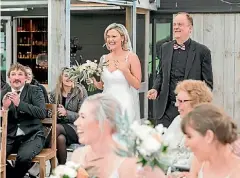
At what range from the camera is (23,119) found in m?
5.56

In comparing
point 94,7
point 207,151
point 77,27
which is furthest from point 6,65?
point 207,151

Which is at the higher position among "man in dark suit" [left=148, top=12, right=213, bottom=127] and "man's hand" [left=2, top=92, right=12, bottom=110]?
"man in dark suit" [left=148, top=12, right=213, bottom=127]

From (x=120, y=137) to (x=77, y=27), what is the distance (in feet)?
27.3

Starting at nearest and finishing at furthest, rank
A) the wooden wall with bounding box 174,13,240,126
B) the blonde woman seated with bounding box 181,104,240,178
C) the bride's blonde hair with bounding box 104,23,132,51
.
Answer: the blonde woman seated with bounding box 181,104,240,178, the bride's blonde hair with bounding box 104,23,132,51, the wooden wall with bounding box 174,13,240,126

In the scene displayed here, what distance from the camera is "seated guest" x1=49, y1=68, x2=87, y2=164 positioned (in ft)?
20.5

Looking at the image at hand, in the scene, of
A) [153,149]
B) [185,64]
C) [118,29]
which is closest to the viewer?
[153,149]

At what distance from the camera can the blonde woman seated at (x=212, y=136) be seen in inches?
106

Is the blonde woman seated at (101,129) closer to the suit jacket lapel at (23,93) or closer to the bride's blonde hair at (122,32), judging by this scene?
the suit jacket lapel at (23,93)

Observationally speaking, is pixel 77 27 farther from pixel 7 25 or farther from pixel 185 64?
pixel 185 64

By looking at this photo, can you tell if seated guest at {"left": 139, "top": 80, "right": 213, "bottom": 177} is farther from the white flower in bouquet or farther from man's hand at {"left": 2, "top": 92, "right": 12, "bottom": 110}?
the white flower in bouquet

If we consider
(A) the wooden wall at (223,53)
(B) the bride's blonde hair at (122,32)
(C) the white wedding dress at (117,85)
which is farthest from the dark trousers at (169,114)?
(A) the wooden wall at (223,53)

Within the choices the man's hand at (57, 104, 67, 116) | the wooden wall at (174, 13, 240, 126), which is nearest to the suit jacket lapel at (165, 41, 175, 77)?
the man's hand at (57, 104, 67, 116)

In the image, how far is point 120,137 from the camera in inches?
86.7

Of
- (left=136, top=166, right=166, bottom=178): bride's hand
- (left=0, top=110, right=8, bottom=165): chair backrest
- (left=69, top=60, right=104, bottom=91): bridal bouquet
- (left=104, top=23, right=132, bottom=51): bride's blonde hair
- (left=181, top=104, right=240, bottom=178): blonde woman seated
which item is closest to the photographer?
(left=136, top=166, right=166, bottom=178): bride's hand
